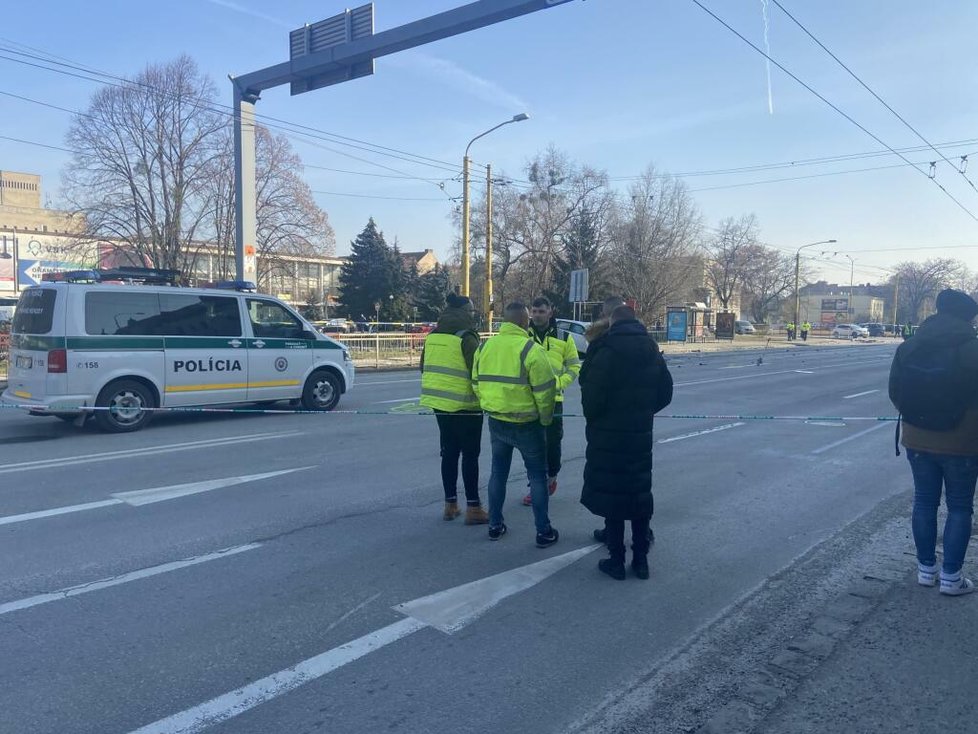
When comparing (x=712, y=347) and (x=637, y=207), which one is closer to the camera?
(x=712, y=347)

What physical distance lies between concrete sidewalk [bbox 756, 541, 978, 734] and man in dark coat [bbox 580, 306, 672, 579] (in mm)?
1449

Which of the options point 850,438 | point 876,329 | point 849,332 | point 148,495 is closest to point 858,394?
point 850,438

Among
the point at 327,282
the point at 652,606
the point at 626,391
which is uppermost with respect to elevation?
the point at 327,282

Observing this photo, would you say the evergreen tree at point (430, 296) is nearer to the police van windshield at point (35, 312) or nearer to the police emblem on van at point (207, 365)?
the police emblem on van at point (207, 365)

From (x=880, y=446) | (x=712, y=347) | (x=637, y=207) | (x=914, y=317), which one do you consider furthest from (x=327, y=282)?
(x=880, y=446)

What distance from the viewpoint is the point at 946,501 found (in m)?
4.68

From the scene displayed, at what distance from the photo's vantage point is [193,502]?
6.79 meters

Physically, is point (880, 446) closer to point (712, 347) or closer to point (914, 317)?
point (712, 347)

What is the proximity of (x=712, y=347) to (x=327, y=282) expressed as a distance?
61.7 metres

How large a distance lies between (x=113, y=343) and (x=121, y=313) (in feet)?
1.46

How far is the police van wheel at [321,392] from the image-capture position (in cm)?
1270

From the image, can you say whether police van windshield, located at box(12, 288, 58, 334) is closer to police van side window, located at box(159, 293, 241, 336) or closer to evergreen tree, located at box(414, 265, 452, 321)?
police van side window, located at box(159, 293, 241, 336)

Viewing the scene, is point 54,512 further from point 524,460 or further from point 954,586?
point 954,586

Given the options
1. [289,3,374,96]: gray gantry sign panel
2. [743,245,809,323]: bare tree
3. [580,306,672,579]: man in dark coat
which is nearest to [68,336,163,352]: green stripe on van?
[289,3,374,96]: gray gantry sign panel
